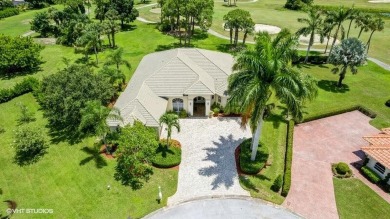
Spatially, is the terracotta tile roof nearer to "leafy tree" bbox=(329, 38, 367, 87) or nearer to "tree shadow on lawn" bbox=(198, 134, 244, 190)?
"tree shadow on lawn" bbox=(198, 134, 244, 190)

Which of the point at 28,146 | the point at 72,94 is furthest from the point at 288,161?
the point at 28,146

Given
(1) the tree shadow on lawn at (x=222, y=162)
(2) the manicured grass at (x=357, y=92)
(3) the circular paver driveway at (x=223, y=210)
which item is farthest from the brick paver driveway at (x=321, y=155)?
(1) the tree shadow on lawn at (x=222, y=162)

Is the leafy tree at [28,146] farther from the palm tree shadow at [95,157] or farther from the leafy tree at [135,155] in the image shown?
the leafy tree at [135,155]

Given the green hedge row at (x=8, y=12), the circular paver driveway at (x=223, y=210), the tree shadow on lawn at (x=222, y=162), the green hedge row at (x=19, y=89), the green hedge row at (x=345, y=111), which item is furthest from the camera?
the green hedge row at (x=8, y=12)

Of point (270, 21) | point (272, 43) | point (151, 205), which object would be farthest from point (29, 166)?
point (270, 21)

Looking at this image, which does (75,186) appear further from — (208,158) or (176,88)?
(176,88)

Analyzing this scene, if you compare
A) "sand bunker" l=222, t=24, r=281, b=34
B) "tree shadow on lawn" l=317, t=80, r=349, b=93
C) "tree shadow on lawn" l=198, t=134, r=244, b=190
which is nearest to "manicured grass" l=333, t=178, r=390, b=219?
"tree shadow on lawn" l=198, t=134, r=244, b=190
